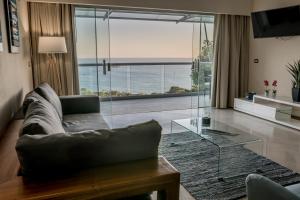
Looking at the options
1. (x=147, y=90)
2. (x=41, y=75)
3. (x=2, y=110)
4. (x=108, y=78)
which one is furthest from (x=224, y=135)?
(x=147, y=90)

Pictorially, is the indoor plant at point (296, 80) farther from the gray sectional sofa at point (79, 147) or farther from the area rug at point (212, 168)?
the gray sectional sofa at point (79, 147)

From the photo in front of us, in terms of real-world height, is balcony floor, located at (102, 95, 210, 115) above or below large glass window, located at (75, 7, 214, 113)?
below

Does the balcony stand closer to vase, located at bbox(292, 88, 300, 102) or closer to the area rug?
vase, located at bbox(292, 88, 300, 102)

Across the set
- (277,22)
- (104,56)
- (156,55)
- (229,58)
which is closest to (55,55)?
(104,56)

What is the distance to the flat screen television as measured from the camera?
14.6 feet

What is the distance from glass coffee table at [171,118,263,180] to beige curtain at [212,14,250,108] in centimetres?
238

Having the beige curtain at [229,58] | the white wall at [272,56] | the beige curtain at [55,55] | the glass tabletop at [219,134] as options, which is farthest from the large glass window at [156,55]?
the glass tabletop at [219,134]

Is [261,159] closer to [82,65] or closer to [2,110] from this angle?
[2,110]

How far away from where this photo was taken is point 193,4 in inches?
207

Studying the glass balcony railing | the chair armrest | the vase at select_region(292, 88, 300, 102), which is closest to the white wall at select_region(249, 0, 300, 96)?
the vase at select_region(292, 88, 300, 102)

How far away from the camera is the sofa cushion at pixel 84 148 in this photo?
124 centimetres

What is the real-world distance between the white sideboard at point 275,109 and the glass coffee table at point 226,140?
4.30 ft

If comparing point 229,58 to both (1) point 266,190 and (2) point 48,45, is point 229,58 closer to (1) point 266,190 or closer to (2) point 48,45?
(2) point 48,45

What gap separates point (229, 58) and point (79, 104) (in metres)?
3.65
